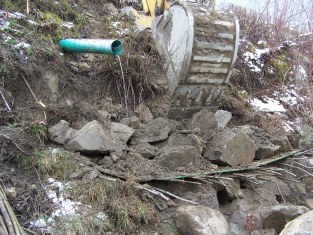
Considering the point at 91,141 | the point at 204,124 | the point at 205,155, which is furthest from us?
the point at 204,124

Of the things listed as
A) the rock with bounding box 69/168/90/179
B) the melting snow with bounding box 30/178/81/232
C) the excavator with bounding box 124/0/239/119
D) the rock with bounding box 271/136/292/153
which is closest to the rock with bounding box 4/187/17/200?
the melting snow with bounding box 30/178/81/232

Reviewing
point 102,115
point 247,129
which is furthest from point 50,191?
point 247,129

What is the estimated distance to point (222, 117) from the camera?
4789 mm

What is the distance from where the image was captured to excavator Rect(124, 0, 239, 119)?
416 centimetres

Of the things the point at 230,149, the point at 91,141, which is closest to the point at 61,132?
the point at 91,141

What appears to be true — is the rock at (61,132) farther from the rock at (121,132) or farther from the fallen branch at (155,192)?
the fallen branch at (155,192)

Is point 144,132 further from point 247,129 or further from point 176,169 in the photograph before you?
point 247,129

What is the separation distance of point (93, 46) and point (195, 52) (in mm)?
1034

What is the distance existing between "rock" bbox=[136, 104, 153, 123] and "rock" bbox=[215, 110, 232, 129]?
80cm

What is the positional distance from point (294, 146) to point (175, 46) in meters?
2.15

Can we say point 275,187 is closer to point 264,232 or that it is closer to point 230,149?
point 230,149

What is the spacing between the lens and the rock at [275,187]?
4121 mm

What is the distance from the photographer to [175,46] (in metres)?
4.27

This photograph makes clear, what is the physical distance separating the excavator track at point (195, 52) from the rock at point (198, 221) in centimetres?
143
